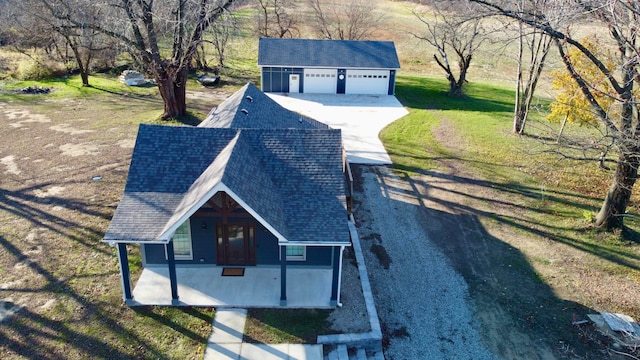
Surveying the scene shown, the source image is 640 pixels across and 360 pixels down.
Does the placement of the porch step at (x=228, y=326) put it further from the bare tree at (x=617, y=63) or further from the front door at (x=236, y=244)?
the bare tree at (x=617, y=63)

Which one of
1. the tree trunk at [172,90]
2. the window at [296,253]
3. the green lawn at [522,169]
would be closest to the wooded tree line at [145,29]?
the tree trunk at [172,90]

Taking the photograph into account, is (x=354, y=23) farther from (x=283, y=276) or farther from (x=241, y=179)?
(x=283, y=276)

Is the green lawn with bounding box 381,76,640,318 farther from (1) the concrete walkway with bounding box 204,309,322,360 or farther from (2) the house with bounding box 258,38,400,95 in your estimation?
(1) the concrete walkway with bounding box 204,309,322,360

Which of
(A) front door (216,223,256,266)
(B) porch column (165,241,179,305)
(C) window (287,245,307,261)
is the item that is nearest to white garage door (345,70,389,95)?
(C) window (287,245,307,261)

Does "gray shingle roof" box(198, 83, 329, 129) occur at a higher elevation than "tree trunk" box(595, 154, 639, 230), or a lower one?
higher

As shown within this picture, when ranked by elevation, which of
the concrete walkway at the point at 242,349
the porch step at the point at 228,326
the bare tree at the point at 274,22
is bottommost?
the concrete walkway at the point at 242,349

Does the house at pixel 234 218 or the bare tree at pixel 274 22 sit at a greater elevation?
the bare tree at pixel 274 22
